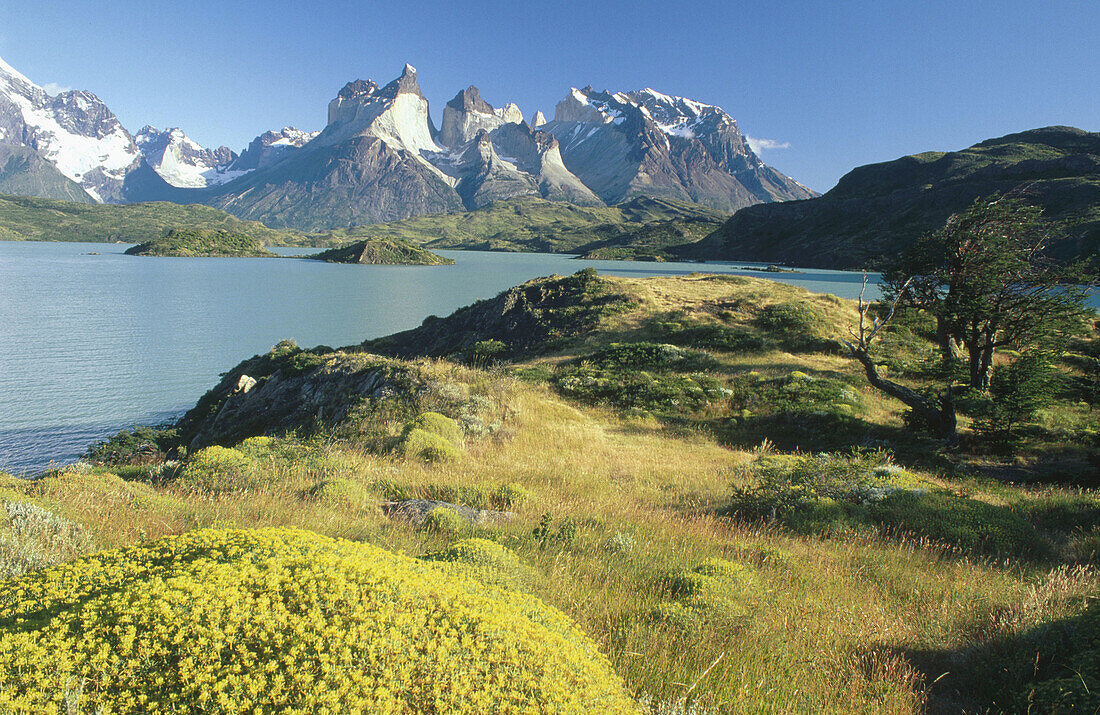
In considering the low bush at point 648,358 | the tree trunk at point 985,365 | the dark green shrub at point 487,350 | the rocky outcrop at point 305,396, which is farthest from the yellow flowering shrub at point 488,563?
the dark green shrub at point 487,350

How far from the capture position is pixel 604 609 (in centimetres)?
418

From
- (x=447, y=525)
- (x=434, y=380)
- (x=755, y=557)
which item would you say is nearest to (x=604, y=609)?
(x=447, y=525)

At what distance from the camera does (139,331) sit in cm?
4972

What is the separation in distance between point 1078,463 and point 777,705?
1439 cm

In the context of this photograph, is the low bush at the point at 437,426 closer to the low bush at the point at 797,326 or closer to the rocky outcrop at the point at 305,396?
the rocky outcrop at the point at 305,396

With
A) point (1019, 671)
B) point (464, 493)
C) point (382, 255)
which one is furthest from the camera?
point (382, 255)

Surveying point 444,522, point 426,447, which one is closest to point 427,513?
point 444,522

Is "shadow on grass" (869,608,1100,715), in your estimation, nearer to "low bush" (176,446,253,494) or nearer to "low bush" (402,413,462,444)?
"low bush" (176,446,253,494)

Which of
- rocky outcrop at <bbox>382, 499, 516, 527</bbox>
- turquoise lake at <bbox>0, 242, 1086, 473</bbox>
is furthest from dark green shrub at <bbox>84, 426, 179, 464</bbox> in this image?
rocky outcrop at <bbox>382, 499, 516, 527</bbox>

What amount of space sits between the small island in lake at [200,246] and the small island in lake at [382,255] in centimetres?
3506

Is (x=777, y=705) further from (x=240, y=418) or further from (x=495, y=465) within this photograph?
(x=240, y=418)

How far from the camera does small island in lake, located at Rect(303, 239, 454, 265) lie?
562 ft

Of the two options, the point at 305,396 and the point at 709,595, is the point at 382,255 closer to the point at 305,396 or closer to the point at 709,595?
the point at 305,396

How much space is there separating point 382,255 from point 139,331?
130872 millimetres
